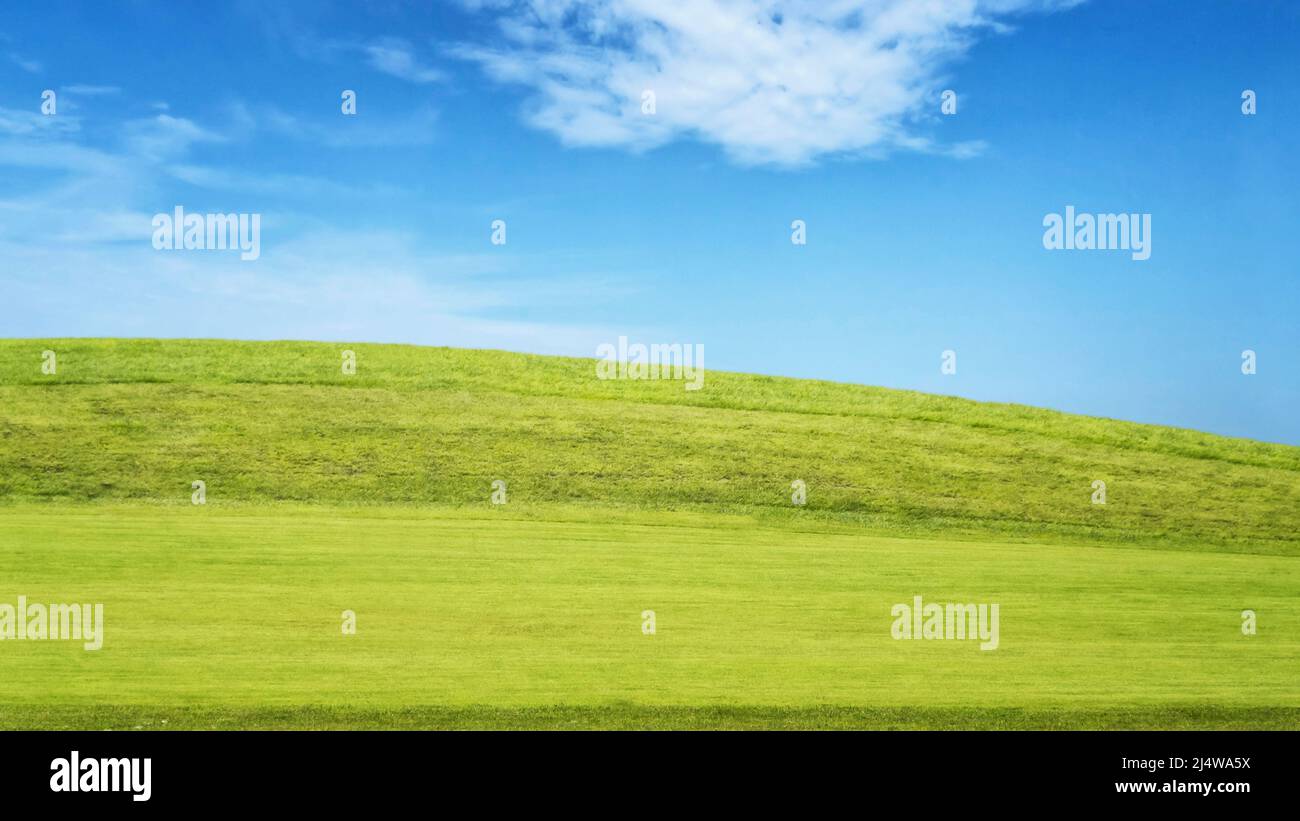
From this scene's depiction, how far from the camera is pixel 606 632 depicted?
39.7ft

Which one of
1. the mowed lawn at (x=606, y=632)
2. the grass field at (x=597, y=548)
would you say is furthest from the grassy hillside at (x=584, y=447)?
the mowed lawn at (x=606, y=632)

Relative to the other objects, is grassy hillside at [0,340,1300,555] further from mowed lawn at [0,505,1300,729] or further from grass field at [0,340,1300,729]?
mowed lawn at [0,505,1300,729]

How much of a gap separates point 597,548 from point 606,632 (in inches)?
238

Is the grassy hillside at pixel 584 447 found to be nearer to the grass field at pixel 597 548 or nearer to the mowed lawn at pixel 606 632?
the grass field at pixel 597 548

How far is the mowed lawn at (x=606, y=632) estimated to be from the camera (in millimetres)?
9383

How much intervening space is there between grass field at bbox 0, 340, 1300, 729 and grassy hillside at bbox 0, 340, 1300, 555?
0.14m

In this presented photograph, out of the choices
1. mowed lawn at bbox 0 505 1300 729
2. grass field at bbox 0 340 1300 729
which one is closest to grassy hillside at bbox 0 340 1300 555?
grass field at bbox 0 340 1300 729

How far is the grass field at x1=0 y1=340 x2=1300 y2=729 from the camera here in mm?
9828

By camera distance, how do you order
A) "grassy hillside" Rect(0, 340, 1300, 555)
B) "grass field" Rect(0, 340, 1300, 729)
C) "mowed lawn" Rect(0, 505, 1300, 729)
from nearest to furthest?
"mowed lawn" Rect(0, 505, 1300, 729), "grass field" Rect(0, 340, 1300, 729), "grassy hillside" Rect(0, 340, 1300, 555)

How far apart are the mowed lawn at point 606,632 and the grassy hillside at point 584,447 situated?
4163 mm
